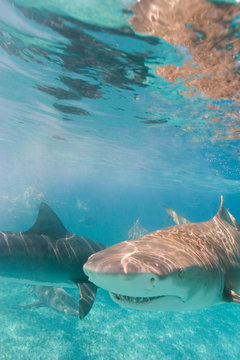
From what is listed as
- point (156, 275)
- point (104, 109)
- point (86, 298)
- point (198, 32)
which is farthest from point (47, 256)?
point (104, 109)

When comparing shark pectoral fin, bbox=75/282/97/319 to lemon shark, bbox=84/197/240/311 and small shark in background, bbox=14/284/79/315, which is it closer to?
lemon shark, bbox=84/197/240/311

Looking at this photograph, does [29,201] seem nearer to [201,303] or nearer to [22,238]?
[22,238]

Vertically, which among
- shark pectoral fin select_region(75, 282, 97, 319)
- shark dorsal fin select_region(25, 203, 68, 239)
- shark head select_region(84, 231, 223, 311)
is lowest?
shark pectoral fin select_region(75, 282, 97, 319)

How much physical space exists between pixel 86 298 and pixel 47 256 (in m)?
1.50

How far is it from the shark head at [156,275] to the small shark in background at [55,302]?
7948 millimetres

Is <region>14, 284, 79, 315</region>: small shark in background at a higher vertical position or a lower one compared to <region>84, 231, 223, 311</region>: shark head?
lower

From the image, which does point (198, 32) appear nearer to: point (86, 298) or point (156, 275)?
point (156, 275)

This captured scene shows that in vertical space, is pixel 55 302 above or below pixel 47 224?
below

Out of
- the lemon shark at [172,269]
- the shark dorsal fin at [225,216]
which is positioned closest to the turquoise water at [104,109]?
the shark dorsal fin at [225,216]

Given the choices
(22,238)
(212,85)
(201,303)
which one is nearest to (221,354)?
(201,303)

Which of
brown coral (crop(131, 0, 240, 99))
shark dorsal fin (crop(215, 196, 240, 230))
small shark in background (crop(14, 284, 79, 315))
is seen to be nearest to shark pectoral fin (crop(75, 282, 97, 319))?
shark dorsal fin (crop(215, 196, 240, 230))

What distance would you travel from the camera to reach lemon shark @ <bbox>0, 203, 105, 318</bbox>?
5918 mm

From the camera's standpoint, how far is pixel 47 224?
6.78 metres

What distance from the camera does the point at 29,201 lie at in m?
27.6
